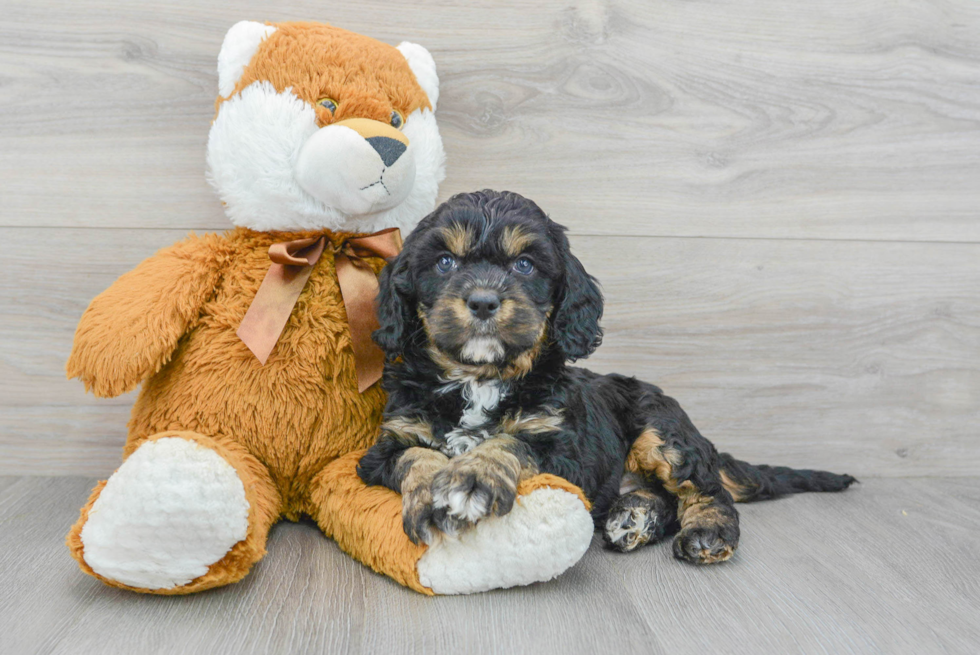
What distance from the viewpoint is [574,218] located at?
2650 millimetres

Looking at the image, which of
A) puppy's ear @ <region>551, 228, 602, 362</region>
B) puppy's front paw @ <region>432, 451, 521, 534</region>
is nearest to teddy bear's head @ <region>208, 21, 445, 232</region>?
puppy's ear @ <region>551, 228, 602, 362</region>

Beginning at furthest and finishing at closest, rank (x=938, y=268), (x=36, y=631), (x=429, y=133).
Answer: (x=938, y=268)
(x=429, y=133)
(x=36, y=631)

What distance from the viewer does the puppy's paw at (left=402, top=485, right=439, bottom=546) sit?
165 centimetres

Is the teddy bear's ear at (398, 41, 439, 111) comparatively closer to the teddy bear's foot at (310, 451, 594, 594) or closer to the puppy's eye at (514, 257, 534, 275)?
the puppy's eye at (514, 257, 534, 275)

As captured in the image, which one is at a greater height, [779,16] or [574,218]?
[779,16]

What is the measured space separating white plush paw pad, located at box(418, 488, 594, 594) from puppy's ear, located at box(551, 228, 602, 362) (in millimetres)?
376

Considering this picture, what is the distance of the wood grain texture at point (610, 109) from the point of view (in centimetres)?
246

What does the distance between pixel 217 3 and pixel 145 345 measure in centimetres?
125

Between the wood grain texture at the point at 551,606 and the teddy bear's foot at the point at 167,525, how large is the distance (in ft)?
0.29

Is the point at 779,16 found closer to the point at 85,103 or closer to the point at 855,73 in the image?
A: the point at 855,73

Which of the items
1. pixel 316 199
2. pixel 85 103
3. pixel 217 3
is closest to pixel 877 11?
pixel 316 199

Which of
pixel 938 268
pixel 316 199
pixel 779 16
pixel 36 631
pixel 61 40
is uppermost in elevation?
pixel 779 16

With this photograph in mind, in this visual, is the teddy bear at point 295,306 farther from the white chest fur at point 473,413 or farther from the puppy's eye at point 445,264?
the puppy's eye at point 445,264

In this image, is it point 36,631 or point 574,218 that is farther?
point 574,218
